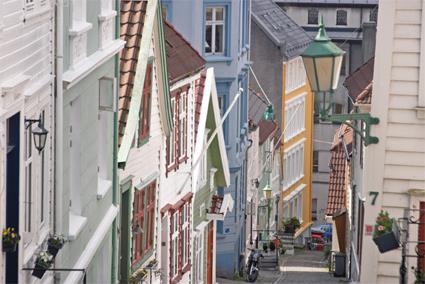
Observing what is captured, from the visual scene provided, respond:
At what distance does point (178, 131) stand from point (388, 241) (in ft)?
35.7

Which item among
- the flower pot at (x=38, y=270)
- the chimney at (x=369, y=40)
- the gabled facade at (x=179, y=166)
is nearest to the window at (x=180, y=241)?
the gabled facade at (x=179, y=166)

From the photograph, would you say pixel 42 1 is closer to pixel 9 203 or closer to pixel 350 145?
pixel 9 203

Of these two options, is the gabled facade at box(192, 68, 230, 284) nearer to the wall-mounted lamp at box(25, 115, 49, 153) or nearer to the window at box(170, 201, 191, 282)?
the window at box(170, 201, 191, 282)

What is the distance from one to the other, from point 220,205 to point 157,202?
26.0 ft

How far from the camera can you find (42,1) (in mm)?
14273

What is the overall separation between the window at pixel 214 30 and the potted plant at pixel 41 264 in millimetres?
30095

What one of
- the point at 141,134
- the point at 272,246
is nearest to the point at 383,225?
the point at 141,134

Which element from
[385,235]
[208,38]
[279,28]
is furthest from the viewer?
[279,28]

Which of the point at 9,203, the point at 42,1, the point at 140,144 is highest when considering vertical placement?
the point at 42,1

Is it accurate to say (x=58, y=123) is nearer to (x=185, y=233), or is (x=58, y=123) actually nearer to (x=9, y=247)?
(x=9, y=247)

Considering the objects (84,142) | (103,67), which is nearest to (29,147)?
(84,142)

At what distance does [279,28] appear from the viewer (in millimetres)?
68688

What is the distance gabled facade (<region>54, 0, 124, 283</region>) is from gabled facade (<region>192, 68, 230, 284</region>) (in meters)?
9.02

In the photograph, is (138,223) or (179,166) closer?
(138,223)
